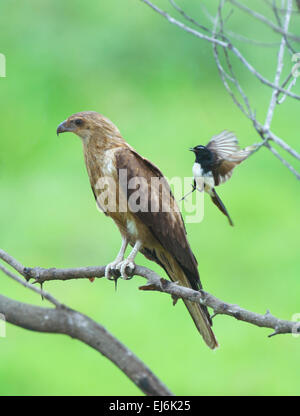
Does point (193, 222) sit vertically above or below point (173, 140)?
below

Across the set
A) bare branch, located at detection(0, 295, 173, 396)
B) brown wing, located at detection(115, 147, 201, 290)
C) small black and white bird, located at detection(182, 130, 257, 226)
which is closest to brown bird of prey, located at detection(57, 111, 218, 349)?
brown wing, located at detection(115, 147, 201, 290)

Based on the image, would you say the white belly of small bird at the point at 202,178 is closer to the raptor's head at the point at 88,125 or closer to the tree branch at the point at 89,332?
the raptor's head at the point at 88,125

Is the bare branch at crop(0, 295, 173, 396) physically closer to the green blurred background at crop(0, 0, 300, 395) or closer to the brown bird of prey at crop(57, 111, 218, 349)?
the brown bird of prey at crop(57, 111, 218, 349)

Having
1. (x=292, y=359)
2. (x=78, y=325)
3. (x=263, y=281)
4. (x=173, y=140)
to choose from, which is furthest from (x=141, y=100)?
(x=78, y=325)

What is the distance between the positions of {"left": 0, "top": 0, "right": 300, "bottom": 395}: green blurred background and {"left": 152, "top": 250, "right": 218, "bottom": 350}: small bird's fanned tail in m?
2.41

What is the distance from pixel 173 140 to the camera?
331 inches

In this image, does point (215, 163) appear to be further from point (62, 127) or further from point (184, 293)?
point (62, 127)

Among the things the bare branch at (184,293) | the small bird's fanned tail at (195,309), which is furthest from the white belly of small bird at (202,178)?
the small bird's fanned tail at (195,309)

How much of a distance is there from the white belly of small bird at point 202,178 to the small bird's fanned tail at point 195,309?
2.39 feet

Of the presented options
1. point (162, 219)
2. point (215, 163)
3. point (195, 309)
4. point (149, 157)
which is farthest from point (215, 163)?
point (149, 157)

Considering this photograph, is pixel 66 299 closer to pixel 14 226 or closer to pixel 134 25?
pixel 14 226

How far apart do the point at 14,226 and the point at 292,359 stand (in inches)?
123

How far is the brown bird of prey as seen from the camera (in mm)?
3457

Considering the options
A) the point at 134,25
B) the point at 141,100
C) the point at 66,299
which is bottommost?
the point at 66,299
